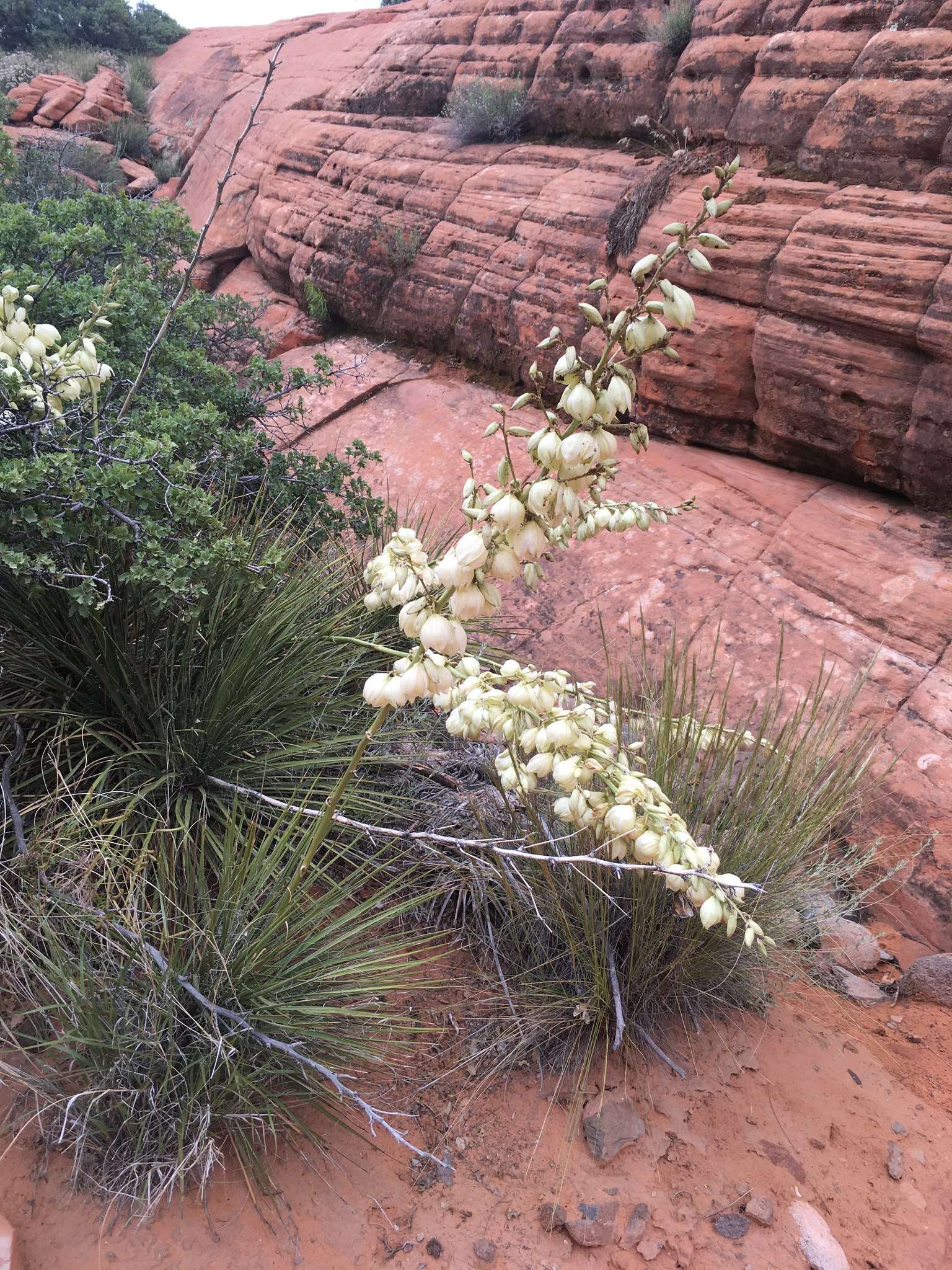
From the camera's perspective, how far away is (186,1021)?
200 cm

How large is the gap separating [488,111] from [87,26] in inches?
592

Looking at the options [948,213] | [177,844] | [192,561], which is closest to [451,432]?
[948,213]

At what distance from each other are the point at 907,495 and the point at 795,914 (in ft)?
9.41

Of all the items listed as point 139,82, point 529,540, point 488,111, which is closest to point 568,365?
point 529,540

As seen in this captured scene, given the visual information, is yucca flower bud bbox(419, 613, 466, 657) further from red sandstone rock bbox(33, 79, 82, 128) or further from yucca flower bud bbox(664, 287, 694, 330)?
red sandstone rock bbox(33, 79, 82, 128)

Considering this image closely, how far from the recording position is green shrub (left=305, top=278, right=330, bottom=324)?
7.82 metres

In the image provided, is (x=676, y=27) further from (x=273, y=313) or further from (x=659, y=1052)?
(x=659, y=1052)

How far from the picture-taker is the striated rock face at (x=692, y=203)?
14.1ft

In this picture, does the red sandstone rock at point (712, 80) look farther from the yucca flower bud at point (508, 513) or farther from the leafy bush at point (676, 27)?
the yucca flower bud at point (508, 513)

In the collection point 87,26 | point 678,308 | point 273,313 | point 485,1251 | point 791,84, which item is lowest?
point 485,1251

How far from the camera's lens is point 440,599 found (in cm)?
153

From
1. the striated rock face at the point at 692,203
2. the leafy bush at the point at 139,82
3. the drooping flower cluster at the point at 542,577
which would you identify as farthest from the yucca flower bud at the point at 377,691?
the leafy bush at the point at 139,82

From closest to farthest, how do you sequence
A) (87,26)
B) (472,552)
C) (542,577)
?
(472,552) < (542,577) < (87,26)

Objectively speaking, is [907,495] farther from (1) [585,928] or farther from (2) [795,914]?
(1) [585,928]
